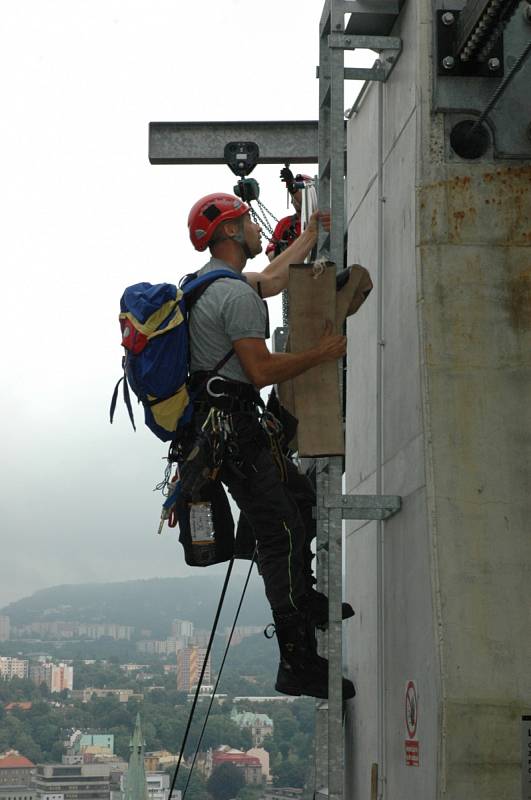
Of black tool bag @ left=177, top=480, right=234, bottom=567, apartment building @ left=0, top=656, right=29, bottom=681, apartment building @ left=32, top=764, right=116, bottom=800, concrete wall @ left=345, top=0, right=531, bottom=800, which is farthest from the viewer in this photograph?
apartment building @ left=0, top=656, right=29, bottom=681

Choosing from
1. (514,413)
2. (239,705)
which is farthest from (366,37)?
(239,705)

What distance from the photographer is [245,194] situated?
9891 millimetres

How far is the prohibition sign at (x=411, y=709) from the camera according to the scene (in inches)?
231

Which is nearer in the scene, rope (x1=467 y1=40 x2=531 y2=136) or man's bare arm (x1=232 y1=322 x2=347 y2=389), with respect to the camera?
rope (x1=467 y1=40 x2=531 y2=136)

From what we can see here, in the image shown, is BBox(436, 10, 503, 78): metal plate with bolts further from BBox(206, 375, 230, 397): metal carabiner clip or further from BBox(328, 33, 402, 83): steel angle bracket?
BBox(206, 375, 230, 397): metal carabiner clip

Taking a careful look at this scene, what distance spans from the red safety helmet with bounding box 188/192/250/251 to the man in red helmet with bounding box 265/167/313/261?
3980mm

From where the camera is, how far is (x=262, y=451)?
21.1 ft

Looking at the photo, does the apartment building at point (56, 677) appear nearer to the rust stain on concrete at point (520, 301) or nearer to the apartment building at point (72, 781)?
the apartment building at point (72, 781)

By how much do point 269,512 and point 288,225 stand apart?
529cm

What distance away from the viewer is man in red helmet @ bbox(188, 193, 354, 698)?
6.30 metres

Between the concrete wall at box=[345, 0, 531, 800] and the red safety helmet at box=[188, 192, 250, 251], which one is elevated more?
the red safety helmet at box=[188, 192, 250, 251]

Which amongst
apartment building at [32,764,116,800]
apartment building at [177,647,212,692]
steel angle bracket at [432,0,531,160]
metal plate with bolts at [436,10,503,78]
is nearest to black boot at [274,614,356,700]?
steel angle bracket at [432,0,531,160]

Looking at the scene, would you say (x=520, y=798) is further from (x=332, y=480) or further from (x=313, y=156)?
(x=313, y=156)

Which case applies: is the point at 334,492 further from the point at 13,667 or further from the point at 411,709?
the point at 13,667
